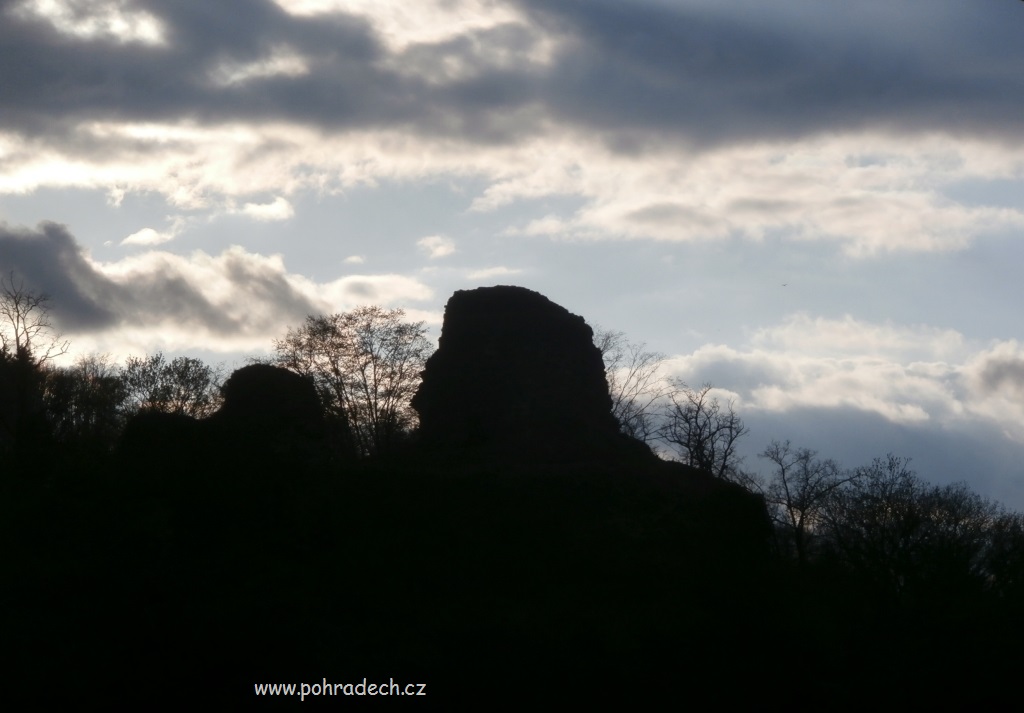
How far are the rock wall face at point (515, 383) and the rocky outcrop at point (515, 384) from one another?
30 mm

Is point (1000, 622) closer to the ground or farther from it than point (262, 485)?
closer to the ground

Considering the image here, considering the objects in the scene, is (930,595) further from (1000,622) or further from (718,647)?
(718,647)

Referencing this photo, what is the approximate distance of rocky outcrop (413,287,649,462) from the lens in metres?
32.2

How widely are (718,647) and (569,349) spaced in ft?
43.2

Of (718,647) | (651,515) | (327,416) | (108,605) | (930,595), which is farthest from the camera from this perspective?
(327,416)

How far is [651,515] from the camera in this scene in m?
28.2

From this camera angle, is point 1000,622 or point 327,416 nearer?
point 1000,622

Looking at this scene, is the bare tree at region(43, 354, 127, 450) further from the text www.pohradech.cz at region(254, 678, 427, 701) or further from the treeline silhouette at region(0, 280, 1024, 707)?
the text www.pohradech.cz at region(254, 678, 427, 701)

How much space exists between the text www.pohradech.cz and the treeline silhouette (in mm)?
327

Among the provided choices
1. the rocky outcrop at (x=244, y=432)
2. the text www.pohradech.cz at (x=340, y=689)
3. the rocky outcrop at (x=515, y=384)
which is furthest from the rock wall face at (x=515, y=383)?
the text www.pohradech.cz at (x=340, y=689)

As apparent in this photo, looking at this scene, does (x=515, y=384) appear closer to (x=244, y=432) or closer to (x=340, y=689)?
(x=244, y=432)

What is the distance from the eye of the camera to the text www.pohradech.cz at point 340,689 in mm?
18672

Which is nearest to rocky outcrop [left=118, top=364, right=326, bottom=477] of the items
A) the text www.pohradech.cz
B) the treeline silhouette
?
the treeline silhouette

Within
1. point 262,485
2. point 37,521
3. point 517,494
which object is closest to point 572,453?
point 517,494
